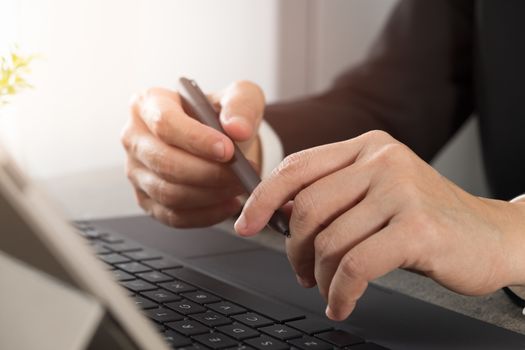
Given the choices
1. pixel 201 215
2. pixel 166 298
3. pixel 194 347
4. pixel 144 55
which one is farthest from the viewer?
pixel 144 55

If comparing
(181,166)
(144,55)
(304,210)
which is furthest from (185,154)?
(144,55)

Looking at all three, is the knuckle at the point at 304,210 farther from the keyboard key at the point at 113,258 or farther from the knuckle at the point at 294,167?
the keyboard key at the point at 113,258

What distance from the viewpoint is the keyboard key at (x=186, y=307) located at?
47 cm

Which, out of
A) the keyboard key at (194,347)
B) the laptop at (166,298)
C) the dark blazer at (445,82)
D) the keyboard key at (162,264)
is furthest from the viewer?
the dark blazer at (445,82)

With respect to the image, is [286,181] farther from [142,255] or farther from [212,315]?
[142,255]

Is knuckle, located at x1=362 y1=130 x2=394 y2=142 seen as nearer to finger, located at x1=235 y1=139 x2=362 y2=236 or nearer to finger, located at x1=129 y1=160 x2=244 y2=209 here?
finger, located at x1=235 y1=139 x2=362 y2=236

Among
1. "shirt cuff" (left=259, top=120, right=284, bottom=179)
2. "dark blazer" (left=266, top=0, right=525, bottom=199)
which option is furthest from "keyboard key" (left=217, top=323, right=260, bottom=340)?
"dark blazer" (left=266, top=0, right=525, bottom=199)

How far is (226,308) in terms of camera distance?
0.49 metres

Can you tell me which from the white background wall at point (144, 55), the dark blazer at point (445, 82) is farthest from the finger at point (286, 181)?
the white background wall at point (144, 55)

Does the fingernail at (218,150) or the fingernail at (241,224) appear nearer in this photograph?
the fingernail at (241,224)

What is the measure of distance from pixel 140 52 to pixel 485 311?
3.07ft

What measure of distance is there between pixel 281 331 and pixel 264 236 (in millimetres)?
336

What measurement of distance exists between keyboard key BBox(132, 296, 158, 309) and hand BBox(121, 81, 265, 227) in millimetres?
147

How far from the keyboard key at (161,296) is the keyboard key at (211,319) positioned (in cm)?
4
